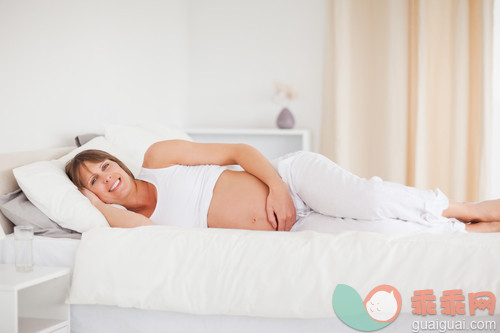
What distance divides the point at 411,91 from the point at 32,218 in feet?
8.90

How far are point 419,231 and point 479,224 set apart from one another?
0.25 meters

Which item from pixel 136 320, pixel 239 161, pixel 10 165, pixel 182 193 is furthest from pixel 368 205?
pixel 10 165

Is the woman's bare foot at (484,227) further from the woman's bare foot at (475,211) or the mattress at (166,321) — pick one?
the mattress at (166,321)

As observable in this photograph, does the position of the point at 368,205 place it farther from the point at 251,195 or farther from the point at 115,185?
the point at 115,185

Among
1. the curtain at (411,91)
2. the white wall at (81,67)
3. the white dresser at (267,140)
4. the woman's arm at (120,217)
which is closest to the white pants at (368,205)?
the woman's arm at (120,217)

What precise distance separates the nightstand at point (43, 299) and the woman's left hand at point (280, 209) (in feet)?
2.30

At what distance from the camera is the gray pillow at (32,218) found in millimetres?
1807

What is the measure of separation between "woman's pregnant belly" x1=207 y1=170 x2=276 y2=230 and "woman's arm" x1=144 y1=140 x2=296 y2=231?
34 mm

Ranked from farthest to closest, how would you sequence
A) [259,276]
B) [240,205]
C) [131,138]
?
[131,138]
[240,205]
[259,276]

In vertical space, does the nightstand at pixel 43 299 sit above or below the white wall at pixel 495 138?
below

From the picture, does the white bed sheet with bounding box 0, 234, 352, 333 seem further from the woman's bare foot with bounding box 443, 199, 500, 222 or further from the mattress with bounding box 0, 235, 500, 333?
the woman's bare foot with bounding box 443, 199, 500, 222

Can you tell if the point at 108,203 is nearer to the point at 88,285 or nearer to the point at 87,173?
the point at 87,173

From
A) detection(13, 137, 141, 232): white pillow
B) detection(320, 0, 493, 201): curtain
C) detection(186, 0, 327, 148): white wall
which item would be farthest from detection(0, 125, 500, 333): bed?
detection(186, 0, 327, 148): white wall

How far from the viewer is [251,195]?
1991 millimetres
